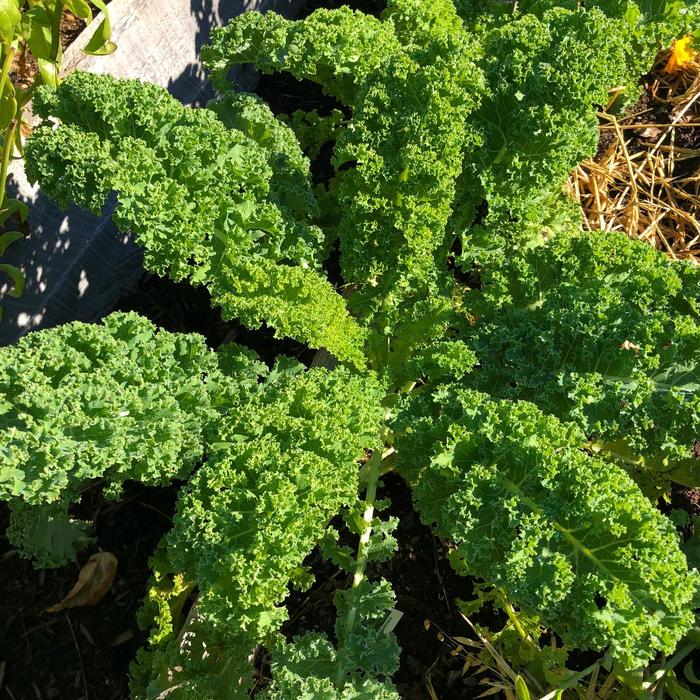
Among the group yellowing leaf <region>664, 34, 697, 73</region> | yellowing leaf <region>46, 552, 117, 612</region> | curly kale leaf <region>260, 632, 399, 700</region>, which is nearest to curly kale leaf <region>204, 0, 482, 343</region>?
curly kale leaf <region>260, 632, 399, 700</region>

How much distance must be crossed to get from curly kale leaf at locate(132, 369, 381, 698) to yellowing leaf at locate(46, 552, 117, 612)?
866mm

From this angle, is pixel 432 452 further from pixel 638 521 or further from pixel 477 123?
pixel 477 123

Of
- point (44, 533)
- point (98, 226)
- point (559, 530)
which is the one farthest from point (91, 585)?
point (559, 530)

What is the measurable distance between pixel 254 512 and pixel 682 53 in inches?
208

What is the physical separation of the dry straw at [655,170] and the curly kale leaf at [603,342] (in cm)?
175

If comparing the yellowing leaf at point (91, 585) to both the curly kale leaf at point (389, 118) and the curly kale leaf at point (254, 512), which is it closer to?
the curly kale leaf at point (254, 512)

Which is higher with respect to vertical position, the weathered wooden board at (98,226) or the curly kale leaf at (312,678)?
the weathered wooden board at (98,226)

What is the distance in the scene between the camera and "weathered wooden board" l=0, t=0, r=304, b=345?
4805 millimetres

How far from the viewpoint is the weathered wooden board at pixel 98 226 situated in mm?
4805

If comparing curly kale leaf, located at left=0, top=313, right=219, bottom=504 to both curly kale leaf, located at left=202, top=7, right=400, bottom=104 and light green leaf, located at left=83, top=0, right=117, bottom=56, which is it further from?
light green leaf, located at left=83, top=0, right=117, bottom=56

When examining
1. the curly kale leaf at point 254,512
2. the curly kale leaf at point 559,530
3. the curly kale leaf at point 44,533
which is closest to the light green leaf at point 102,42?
the curly kale leaf at point 254,512

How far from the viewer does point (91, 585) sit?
4.38 meters

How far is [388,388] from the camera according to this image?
4387 mm

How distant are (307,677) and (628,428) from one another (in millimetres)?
1963
